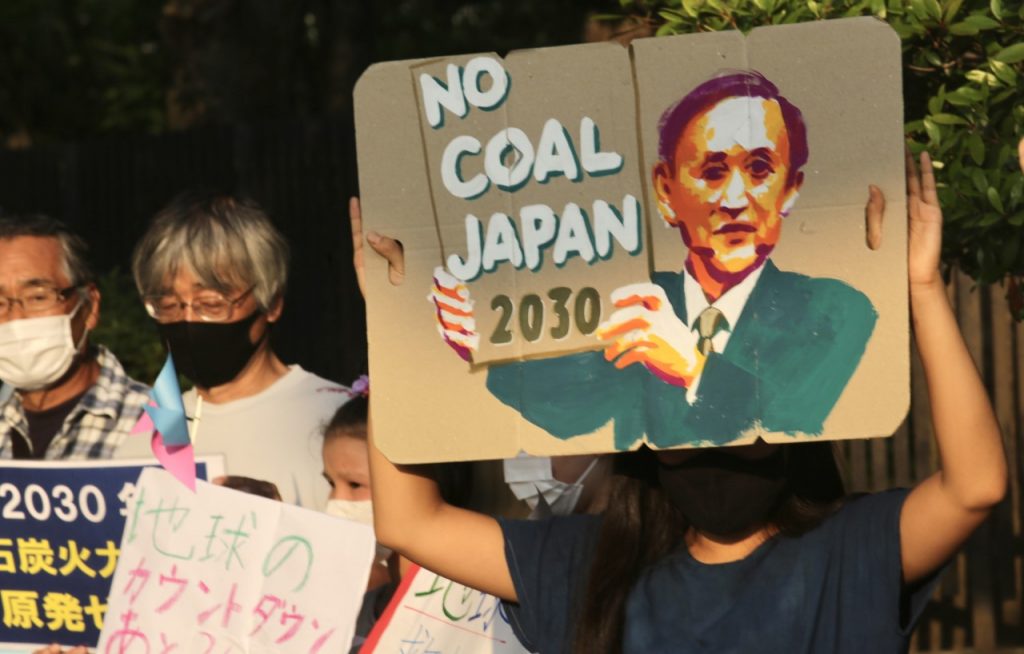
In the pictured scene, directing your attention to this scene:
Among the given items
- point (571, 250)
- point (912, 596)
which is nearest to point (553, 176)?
point (571, 250)

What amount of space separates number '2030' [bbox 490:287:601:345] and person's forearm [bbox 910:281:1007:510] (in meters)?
0.51

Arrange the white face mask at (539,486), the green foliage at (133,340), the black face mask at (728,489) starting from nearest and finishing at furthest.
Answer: the black face mask at (728,489)
the white face mask at (539,486)
the green foliage at (133,340)

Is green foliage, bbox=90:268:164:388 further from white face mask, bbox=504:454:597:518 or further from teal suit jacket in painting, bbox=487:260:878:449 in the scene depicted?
teal suit jacket in painting, bbox=487:260:878:449

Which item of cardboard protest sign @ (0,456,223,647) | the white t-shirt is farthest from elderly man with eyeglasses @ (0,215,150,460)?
the white t-shirt

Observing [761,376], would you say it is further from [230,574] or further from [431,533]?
[230,574]

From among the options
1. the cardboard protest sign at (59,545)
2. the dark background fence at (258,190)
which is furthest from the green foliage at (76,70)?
the cardboard protest sign at (59,545)

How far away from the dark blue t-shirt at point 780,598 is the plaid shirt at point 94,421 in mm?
1917

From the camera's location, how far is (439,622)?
3.47 metres

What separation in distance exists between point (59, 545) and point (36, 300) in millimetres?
727

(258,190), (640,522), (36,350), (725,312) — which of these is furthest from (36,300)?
(258,190)

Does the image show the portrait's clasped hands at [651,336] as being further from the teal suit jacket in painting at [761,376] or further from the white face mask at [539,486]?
the white face mask at [539,486]

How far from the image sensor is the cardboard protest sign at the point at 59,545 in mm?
4027

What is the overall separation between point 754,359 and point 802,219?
0.23 metres

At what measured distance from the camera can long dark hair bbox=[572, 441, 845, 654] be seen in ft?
8.90
